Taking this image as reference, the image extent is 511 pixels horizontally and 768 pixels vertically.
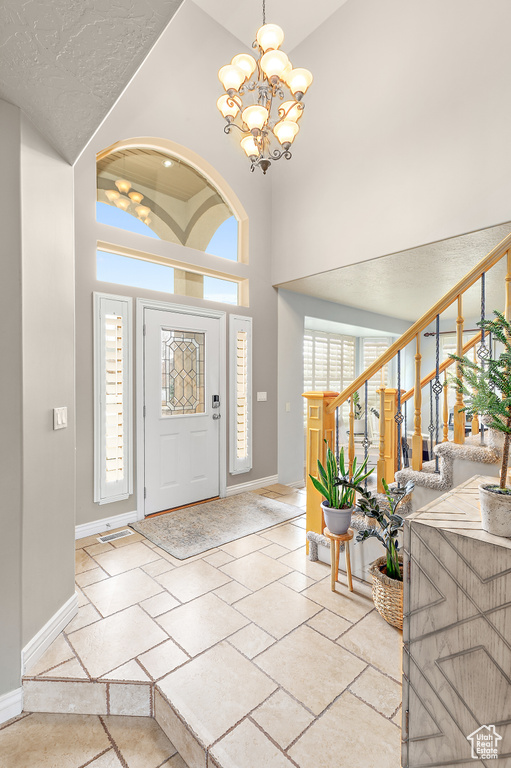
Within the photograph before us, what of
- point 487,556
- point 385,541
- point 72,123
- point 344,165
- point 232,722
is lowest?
point 232,722

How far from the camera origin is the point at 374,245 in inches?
136

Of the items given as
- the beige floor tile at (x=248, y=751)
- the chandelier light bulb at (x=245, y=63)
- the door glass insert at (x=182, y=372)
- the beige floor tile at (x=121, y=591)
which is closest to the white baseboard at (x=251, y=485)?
the door glass insert at (x=182, y=372)

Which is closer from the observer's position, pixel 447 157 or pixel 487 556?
pixel 487 556

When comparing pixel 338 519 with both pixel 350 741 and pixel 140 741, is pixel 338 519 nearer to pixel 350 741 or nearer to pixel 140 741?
pixel 350 741

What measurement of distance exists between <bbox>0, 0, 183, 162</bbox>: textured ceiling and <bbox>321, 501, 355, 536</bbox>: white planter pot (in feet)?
7.34

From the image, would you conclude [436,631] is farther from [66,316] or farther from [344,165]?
[344,165]

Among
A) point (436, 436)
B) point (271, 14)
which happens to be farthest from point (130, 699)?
point (271, 14)

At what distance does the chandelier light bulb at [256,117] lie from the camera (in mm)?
2479

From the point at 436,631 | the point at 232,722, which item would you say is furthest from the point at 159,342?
the point at 436,631

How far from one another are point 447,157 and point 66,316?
3.14m

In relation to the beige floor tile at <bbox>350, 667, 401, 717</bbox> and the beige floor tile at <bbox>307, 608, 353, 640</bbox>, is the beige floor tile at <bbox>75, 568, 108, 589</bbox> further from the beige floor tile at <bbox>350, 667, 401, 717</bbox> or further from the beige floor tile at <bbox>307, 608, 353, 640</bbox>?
the beige floor tile at <bbox>350, 667, 401, 717</bbox>

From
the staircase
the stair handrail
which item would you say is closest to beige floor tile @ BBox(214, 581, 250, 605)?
the staircase

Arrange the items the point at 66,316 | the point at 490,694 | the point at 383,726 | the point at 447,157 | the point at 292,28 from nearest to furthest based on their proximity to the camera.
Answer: the point at 490,694, the point at 383,726, the point at 66,316, the point at 447,157, the point at 292,28

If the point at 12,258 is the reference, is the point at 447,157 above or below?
above
